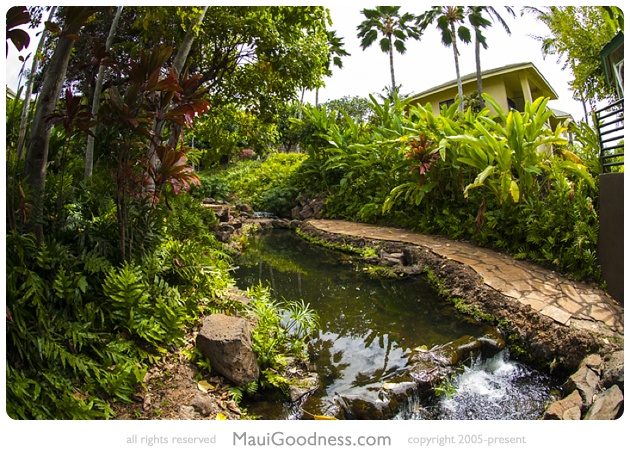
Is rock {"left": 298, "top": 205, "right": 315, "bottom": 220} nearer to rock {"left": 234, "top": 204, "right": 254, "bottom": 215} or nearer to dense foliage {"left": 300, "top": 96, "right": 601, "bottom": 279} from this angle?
rock {"left": 234, "top": 204, "right": 254, "bottom": 215}

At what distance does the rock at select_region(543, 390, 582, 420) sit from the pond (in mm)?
529

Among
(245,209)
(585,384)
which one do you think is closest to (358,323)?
(585,384)

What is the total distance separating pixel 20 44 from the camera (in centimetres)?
144

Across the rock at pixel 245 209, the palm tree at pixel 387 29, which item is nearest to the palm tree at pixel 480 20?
the palm tree at pixel 387 29

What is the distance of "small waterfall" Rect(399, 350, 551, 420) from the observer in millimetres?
2209

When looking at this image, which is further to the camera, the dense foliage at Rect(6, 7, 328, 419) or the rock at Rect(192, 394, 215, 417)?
the rock at Rect(192, 394, 215, 417)

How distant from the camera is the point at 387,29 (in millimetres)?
2865

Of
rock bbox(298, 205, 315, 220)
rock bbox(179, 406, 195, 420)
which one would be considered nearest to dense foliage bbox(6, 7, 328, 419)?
rock bbox(179, 406, 195, 420)

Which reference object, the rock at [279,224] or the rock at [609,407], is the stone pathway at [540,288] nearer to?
the rock at [609,407]

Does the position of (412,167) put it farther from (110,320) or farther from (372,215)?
(110,320)

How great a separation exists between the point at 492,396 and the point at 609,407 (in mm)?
1070

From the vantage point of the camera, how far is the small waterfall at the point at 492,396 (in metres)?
2.21

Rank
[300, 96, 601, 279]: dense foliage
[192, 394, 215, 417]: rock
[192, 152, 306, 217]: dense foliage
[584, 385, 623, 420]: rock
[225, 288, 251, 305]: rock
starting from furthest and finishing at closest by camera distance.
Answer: [192, 152, 306, 217]: dense foliage
[300, 96, 601, 279]: dense foliage
[225, 288, 251, 305]: rock
[192, 394, 215, 417]: rock
[584, 385, 623, 420]: rock
